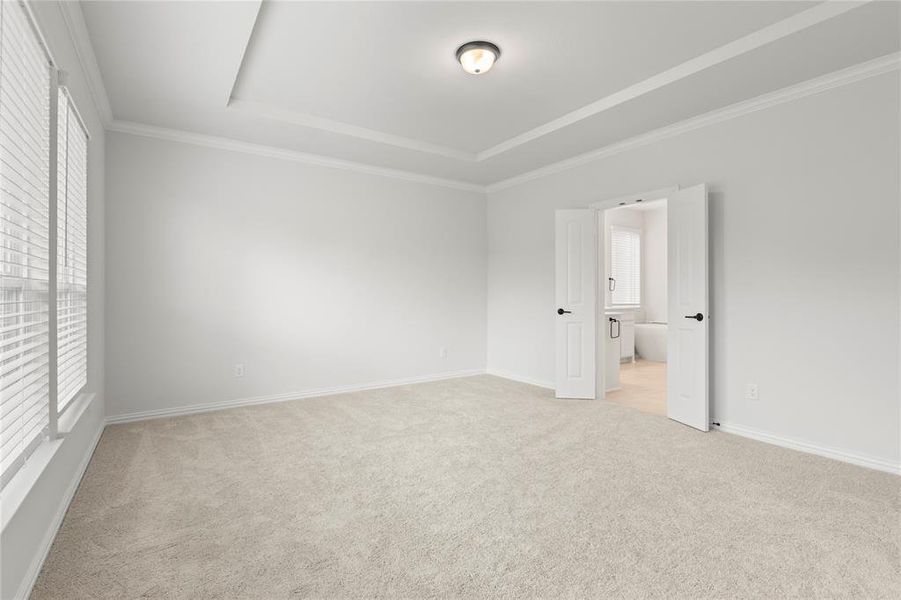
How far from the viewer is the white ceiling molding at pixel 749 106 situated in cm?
300

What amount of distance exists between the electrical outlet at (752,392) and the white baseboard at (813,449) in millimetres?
238

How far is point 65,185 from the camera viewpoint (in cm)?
260

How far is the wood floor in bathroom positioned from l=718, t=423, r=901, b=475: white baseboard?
2.43 feet

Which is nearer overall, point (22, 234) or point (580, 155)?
point (22, 234)

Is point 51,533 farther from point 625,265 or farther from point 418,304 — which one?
point 625,265

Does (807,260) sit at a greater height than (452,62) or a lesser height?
lesser

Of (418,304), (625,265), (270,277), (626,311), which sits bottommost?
(626,311)

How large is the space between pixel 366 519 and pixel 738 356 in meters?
3.11

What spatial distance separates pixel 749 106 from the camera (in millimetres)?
3588

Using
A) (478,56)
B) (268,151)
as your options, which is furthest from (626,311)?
(268,151)

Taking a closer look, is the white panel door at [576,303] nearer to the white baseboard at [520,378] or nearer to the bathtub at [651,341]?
the white baseboard at [520,378]

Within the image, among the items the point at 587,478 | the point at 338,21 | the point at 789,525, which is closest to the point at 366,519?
the point at 587,478

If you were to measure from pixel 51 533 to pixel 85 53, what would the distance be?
263 cm

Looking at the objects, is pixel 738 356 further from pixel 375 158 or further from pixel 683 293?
pixel 375 158
